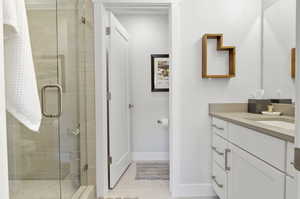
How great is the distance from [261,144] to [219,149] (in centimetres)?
77

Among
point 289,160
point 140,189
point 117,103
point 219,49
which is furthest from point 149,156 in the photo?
point 289,160

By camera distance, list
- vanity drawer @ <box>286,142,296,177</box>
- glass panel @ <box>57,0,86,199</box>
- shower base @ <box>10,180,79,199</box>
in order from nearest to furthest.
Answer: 1. vanity drawer @ <box>286,142,296,177</box>
2. shower base @ <box>10,180,79,199</box>
3. glass panel @ <box>57,0,86,199</box>

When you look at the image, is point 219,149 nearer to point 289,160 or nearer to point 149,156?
point 289,160

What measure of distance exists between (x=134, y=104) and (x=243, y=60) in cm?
183

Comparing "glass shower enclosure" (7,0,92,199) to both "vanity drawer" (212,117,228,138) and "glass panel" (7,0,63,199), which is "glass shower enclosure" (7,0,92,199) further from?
"vanity drawer" (212,117,228,138)

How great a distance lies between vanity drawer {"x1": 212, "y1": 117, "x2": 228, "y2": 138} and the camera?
5.82 ft

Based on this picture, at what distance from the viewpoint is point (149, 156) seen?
134 inches

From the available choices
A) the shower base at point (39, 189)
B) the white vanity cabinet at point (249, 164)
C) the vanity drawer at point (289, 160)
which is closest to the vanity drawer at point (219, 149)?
the white vanity cabinet at point (249, 164)

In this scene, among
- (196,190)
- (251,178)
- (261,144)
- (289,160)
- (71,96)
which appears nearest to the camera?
(289,160)

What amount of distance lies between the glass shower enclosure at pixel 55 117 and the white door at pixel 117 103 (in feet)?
1.06

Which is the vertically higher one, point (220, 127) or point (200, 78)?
point (200, 78)

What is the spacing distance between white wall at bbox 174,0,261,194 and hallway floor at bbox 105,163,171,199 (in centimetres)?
21

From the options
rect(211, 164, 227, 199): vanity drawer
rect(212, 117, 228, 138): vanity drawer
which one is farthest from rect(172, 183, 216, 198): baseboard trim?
rect(212, 117, 228, 138): vanity drawer

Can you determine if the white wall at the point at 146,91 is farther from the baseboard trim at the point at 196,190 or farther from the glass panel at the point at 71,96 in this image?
the glass panel at the point at 71,96
